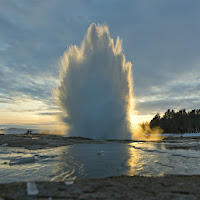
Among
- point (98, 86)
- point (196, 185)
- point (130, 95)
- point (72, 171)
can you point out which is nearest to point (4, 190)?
point (72, 171)

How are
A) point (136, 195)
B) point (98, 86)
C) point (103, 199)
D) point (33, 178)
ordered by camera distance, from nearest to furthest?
1. point (103, 199)
2. point (136, 195)
3. point (33, 178)
4. point (98, 86)

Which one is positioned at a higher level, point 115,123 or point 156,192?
point 115,123

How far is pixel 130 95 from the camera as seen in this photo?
3888 cm

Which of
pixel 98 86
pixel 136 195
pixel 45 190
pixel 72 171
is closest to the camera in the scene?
pixel 136 195

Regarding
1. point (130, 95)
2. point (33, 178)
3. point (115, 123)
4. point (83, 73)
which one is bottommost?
point (33, 178)

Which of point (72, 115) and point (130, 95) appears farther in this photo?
point (130, 95)

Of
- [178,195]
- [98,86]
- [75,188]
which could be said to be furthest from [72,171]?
[98,86]

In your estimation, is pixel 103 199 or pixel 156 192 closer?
pixel 103 199

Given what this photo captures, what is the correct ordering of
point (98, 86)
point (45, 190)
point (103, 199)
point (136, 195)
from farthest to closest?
point (98, 86) → point (45, 190) → point (136, 195) → point (103, 199)

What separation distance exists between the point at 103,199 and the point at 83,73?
32.7 m

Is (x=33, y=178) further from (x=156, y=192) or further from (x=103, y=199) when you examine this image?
(x=156, y=192)

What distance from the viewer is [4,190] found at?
4621mm

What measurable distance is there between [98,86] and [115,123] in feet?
26.6

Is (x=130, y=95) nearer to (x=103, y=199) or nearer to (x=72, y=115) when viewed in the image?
(x=72, y=115)
